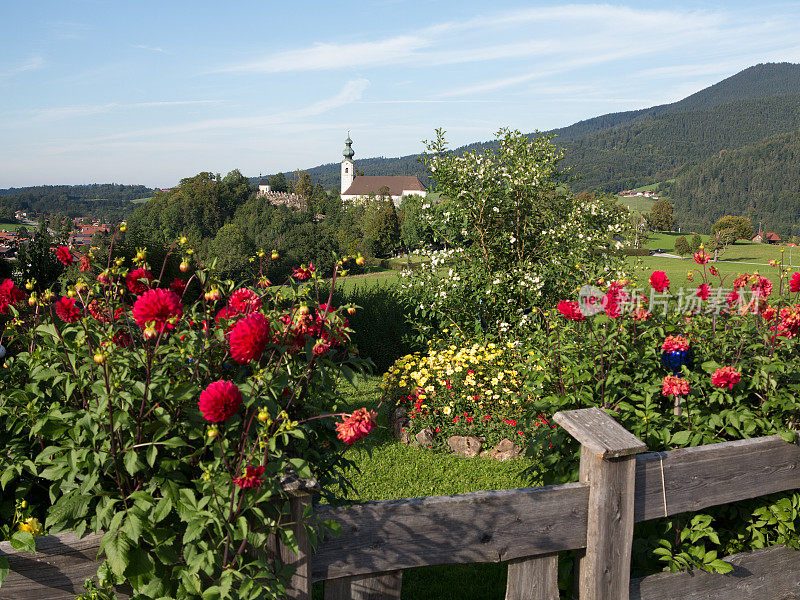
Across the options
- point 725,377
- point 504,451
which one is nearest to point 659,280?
point 725,377

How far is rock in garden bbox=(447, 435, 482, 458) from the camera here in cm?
573

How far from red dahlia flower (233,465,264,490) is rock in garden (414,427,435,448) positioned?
4756 mm

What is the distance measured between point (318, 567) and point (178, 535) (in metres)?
0.44

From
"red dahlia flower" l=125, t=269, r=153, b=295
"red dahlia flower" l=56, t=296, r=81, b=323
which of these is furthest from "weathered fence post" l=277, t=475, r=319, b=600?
"red dahlia flower" l=56, t=296, r=81, b=323

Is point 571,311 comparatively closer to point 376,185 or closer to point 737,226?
point 737,226

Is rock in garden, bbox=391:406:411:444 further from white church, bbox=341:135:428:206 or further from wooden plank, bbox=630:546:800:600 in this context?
white church, bbox=341:135:428:206

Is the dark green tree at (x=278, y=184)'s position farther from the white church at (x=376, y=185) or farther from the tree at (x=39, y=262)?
the tree at (x=39, y=262)

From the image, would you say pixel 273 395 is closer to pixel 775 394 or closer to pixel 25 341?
pixel 25 341

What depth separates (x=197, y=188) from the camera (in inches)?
2744

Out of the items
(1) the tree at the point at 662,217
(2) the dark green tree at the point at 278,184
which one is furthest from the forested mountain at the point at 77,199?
(1) the tree at the point at 662,217

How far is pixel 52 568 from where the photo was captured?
1517 mm

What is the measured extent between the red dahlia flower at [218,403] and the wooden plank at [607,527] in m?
1.34

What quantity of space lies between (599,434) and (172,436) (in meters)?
1.47

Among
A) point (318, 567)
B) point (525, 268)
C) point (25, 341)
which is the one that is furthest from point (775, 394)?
point (525, 268)
